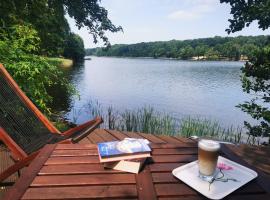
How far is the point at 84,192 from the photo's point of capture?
58.8 inches

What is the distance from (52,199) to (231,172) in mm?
1068

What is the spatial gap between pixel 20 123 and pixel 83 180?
8.08 ft

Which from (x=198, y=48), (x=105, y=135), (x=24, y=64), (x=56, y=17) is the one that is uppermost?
(x=56, y=17)

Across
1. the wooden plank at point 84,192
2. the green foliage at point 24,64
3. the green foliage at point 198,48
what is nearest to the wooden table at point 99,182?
the wooden plank at point 84,192

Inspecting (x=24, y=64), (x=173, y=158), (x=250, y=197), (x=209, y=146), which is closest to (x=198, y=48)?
(x=24, y=64)

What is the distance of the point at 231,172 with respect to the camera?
68.1 inches

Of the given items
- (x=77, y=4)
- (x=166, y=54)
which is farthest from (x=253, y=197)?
(x=166, y=54)

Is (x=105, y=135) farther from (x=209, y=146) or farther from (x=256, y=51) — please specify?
(x=209, y=146)

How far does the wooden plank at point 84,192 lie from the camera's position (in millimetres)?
1455

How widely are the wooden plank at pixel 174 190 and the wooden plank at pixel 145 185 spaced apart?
4cm

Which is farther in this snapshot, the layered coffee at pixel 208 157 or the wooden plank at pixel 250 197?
the layered coffee at pixel 208 157

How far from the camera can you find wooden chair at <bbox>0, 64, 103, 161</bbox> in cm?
340

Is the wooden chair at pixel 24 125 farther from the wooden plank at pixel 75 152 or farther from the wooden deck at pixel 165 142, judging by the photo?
the wooden plank at pixel 75 152

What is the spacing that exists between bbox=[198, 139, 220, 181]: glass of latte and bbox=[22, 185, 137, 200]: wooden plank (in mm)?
419
